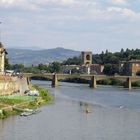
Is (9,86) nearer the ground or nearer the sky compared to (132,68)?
nearer the ground

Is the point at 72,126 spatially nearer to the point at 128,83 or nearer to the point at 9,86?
the point at 9,86

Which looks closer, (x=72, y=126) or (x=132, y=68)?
(x=72, y=126)

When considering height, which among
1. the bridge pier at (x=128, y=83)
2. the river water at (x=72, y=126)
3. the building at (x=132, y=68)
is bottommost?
the river water at (x=72, y=126)

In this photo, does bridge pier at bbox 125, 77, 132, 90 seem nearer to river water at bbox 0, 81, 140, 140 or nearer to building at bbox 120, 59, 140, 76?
building at bbox 120, 59, 140, 76

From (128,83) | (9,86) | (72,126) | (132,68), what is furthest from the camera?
(132,68)

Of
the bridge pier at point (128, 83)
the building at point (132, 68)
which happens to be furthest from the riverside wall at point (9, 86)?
the building at point (132, 68)

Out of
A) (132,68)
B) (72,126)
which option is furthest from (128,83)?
(72,126)

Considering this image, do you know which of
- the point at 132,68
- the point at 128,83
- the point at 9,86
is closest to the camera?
the point at 9,86

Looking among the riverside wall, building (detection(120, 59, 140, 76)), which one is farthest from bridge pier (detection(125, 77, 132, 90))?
the riverside wall

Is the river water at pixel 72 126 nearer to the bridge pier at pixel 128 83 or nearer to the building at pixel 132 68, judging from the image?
the bridge pier at pixel 128 83

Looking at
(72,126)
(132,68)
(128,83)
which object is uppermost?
(132,68)

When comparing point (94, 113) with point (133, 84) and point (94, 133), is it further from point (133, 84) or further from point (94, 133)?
point (133, 84)

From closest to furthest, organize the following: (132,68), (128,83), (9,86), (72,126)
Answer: (72,126) < (9,86) < (128,83) < (132,68)

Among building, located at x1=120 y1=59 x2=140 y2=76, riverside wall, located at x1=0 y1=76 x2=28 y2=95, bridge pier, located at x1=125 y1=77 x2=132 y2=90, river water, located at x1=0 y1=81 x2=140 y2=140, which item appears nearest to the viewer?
river water, located at x1=0 y1=81 x2=140 y2=140
